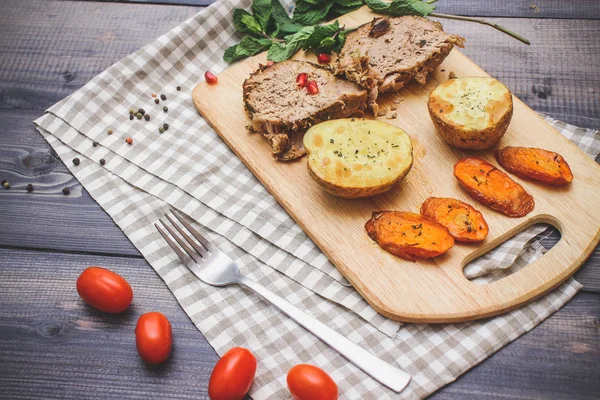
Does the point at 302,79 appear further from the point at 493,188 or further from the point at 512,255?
the point at 512,255

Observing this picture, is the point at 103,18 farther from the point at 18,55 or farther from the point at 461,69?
the point at 461,69

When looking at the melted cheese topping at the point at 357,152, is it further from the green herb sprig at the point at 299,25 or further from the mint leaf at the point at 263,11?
the mint leaf at the point at 263,11

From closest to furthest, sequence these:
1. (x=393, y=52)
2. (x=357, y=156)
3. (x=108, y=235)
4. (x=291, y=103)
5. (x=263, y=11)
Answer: (x=357, y=156), (x=108, y=235), (x=291, y=103), (x=393, y=52), (x=263, y=11)

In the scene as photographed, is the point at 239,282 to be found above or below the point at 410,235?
below

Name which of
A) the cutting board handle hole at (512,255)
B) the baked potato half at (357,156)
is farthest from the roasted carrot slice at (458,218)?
the baked potato half at (357,156)

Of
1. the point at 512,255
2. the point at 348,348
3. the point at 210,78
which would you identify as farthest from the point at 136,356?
the point at 512,255

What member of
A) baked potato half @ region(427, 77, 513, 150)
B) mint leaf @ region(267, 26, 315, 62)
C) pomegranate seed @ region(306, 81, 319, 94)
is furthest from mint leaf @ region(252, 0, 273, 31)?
baked potato half @ region(427, 77, 513, 150)
